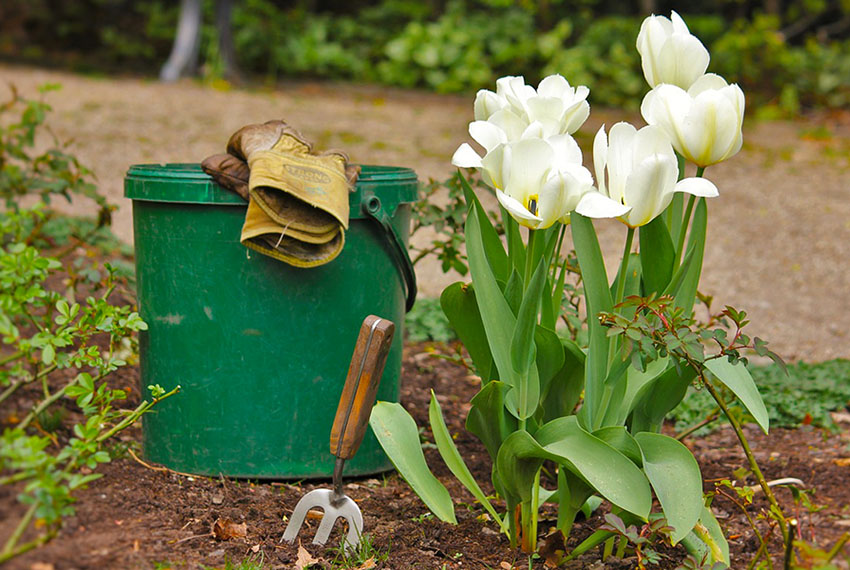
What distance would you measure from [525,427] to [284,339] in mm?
677

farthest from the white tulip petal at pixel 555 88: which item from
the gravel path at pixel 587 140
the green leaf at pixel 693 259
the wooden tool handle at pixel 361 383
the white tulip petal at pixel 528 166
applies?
the gravel path at pixel 587 140

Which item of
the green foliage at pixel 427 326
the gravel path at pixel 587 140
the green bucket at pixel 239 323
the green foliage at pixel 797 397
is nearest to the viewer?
the green bucket at pixel 239 323

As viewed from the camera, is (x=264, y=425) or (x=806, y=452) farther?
(x=806, y=452)

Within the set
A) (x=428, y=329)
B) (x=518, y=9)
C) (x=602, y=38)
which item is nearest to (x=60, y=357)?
(x=428, y=329)

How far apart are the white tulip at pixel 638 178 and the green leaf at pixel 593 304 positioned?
0.10 meters

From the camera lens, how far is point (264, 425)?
2.36 meters

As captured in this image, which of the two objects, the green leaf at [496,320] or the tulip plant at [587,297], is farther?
the green leaf at [496,320]

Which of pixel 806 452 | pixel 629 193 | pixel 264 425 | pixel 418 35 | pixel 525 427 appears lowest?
pixel 806 452

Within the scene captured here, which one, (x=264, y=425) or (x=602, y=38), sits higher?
(x=602, y=38)

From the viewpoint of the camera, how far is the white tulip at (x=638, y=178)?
5.52 ft

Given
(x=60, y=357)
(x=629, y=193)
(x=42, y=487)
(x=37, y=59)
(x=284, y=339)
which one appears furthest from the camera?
(x=37, y=59)

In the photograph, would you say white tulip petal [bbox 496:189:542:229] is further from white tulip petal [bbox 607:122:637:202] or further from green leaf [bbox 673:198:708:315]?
green leaf [bbox 673:198:708:315]

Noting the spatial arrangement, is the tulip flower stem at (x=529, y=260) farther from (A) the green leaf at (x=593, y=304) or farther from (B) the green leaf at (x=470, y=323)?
(B) the green leaf at (x=470, y=323)

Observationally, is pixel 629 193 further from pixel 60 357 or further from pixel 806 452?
pixel 806 452
